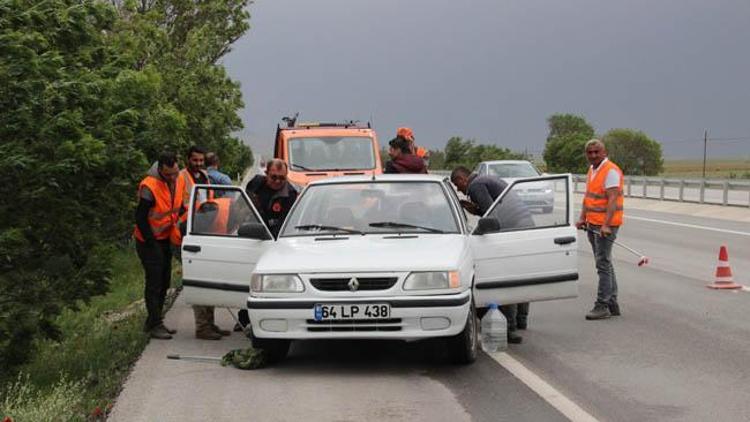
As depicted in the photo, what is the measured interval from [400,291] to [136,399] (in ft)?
6.62

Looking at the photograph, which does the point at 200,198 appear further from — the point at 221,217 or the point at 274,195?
the point at 274,195

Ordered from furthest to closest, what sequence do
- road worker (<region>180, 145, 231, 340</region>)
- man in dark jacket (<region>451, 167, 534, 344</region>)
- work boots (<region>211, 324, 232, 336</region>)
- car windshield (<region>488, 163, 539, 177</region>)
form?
car windshield (<region>488, 163, 539, 177</region>) → work boots (<region>211, 324, 232, 336</region>) → road worker (<region>180, 145, 231, 340</region>) → man in dark jacket (<region>451, 167, 534, 344</region>)

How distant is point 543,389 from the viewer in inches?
305

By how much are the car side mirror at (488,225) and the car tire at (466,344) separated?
75 centimetres

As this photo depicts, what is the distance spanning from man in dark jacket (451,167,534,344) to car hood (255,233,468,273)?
921mm

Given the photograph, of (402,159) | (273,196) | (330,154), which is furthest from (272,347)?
(330,154)

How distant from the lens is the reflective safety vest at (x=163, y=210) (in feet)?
33.6

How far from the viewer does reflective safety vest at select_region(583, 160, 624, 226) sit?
11328 mm

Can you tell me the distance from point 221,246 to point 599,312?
411cm

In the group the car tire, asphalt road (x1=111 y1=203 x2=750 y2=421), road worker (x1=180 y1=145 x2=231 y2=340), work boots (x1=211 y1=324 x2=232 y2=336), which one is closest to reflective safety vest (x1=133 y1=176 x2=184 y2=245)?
road worker (x1=180 y1=145 x2=231 y2=340)

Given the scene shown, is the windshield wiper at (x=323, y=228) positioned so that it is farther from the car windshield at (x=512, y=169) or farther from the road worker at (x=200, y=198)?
the car windshield at (x=512, y=169)

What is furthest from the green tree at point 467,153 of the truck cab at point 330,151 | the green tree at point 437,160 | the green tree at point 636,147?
the truck cab at point 330,151

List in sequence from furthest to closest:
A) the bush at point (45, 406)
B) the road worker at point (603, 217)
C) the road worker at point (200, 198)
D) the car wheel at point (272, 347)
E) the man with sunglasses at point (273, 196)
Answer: the road worker at point (603, 217) < the man with sunglasses at point (273, 196) < the road worker at point (200, 198) < the car wheel at point (272, 347) < the bush at point (45, 406)

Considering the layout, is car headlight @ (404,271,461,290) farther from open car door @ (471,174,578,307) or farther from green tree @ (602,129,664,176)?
green tree @ (602,129,664,176)
